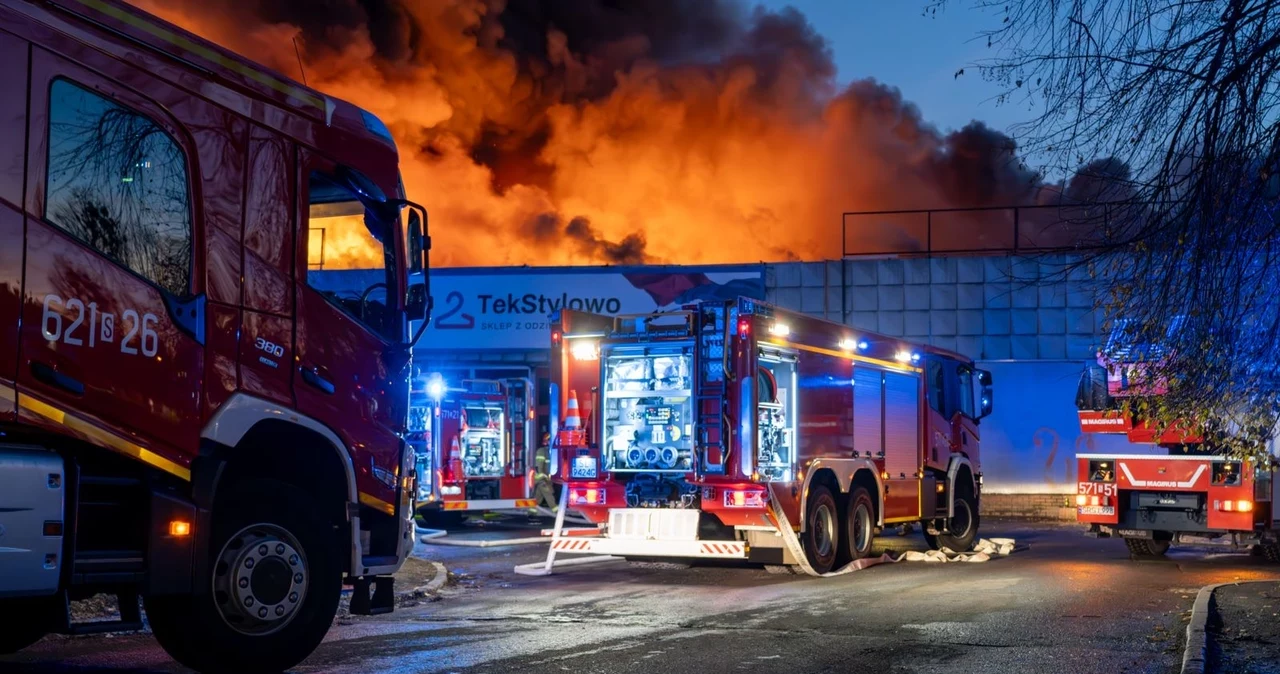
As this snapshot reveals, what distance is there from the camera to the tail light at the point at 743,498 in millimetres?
13500

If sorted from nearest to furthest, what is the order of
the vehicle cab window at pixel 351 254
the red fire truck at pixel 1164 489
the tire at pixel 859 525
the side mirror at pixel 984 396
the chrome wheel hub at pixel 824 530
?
1. the vehicle cab window at pixel 351 254
2. the chrome wheel hub at pixel 824 530
3. the tire at pixel 859 525
4. the red fire truck at pixel 1164 489
5. the side mirror at pixel 984 396

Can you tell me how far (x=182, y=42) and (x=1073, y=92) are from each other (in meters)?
4.85

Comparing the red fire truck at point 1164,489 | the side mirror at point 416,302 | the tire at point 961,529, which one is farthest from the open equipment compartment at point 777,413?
the side mirror at point 416,302

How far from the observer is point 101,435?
638 cm

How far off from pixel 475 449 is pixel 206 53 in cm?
1586

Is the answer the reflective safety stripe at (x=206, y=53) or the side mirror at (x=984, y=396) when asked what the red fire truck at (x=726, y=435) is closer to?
the side mirror at (x=984, y=396)

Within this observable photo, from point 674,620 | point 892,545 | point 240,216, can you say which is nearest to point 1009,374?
point 892,545

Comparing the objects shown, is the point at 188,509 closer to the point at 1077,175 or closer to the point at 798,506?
the point at 1077,175

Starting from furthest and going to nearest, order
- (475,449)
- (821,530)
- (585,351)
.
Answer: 1. (475,449)
2. (585,351)
3. (821,530)

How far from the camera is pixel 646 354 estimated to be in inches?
569

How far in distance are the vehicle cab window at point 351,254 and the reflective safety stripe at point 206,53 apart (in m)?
0.47

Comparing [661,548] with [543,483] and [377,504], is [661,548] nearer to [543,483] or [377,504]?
[377,504]

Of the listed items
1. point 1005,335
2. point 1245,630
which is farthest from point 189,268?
point 1005,335

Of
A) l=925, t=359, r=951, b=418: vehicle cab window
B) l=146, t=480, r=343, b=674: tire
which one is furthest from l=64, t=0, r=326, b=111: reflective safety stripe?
l=925, t=359, r=951, b=418: vehicle cab window
